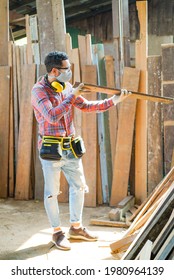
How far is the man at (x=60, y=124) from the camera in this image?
377cm

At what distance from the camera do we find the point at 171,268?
239cm

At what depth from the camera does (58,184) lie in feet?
13.5

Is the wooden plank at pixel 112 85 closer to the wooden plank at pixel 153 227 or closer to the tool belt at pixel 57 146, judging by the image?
the tool belt at pixel 57 146

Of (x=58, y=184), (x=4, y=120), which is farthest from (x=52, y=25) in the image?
(x=58, y=184)

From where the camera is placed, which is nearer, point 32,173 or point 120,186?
point 120,186

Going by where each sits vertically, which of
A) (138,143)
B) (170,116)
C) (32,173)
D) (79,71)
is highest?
(79,71)

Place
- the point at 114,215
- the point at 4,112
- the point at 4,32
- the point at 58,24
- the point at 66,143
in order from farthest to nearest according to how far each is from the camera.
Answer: the point at 4,32 < the point at 4,112 < the point at 58,24 < the point at 114,215 < the point at 66,143

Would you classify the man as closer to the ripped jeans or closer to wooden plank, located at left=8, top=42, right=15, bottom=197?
the ripped jeans

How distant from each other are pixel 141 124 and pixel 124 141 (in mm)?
326

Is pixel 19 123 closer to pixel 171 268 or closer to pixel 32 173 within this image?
pixel 32 173

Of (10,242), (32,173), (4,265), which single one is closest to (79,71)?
(32,173)

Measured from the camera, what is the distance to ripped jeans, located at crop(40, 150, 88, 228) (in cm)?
403

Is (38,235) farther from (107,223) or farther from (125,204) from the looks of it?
(125,204)

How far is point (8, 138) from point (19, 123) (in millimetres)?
305
